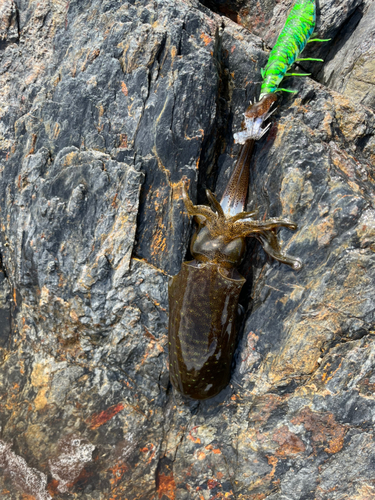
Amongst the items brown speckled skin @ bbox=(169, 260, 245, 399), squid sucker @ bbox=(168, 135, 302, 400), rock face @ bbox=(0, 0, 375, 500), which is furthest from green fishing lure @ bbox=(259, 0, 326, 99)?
brown speckled skin @ bbox=(169, 260, 245, 399)

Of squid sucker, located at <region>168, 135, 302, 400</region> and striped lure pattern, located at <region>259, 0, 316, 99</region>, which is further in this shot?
striped lure pattern, located at <region>259, 0, 316, 99</region>

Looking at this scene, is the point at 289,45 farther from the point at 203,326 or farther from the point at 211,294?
the point at 203,326

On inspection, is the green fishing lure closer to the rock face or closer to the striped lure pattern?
the striped lure pattern

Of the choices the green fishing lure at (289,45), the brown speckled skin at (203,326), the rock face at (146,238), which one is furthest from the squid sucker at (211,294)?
the green fishing lure at (289,45)

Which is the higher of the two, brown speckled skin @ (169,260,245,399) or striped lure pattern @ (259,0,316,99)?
striped lure pattern @ (259,0,316,99)

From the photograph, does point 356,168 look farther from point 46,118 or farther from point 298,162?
point 46,118
